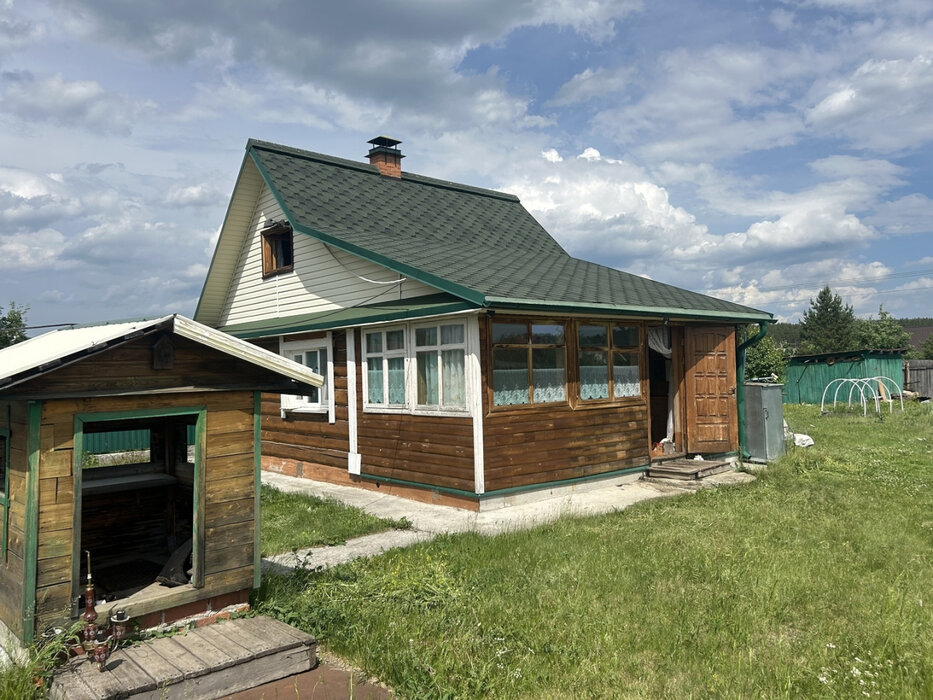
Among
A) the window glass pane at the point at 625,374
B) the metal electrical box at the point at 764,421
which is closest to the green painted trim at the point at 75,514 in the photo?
the window glass pane at the point at 625,374

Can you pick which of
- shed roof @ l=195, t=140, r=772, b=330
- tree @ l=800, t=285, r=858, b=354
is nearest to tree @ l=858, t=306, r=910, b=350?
tree @ l=800, t=285, r=858, b=354

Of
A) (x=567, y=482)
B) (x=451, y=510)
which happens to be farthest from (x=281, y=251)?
(x=567, y=482)

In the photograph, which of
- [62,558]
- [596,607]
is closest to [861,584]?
[596,607]

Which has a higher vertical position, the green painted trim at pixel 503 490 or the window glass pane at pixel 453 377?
the window glass pane at pixel 453 377

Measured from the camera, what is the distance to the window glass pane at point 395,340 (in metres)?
10.6

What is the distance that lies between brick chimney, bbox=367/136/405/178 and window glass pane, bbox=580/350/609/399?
806 centimetres

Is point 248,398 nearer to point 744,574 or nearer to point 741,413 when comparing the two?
point 744,574

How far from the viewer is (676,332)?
42.2ft

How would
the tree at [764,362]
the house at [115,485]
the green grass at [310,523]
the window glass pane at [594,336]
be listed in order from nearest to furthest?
the house at [115,485] < the green grass at [310,523] < the window glass pane at [594,336] < the tree at [764,362]

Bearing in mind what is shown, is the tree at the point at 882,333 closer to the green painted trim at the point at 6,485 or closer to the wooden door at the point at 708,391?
the wooden door at the point at 708,391

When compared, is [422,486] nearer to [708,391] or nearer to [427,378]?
[427,378]

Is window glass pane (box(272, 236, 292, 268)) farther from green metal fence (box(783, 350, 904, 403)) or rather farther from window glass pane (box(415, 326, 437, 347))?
green metal fence (box(783, 350, 904, 403))

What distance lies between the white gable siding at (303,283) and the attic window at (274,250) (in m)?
0.23

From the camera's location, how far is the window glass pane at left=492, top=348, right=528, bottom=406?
9547 mm
